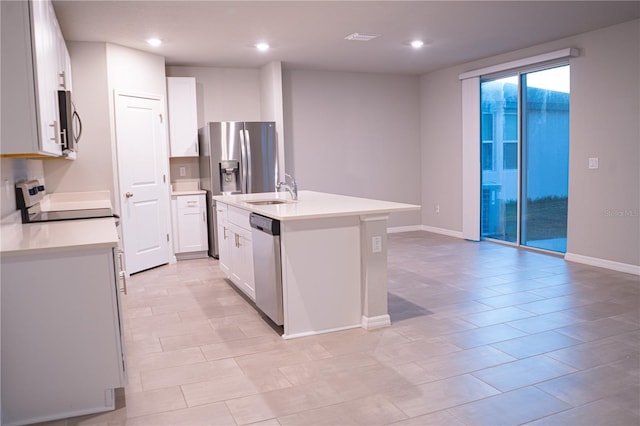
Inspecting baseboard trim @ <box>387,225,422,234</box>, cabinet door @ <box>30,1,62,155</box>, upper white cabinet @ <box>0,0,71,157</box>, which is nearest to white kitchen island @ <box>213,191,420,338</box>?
cabinet door @ <box>30,1,62,155</box>

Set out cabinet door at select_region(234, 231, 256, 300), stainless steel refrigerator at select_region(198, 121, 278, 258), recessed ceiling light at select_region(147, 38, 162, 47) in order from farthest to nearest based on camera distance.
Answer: stainless steel refrigerator at select_region(198, 121, 278, 258)
recessed ceiling light at select_region(147, 38, 162, 47)
cabinet door at select_region(234, 231, 256, 300)

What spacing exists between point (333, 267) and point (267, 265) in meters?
0.47

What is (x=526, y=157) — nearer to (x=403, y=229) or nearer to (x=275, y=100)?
(x=403, y=229)

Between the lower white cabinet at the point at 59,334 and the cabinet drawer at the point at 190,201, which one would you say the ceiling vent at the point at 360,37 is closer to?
the cabinet drawer at the point at 190,201

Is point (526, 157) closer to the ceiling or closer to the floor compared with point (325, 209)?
closer to the ceiling

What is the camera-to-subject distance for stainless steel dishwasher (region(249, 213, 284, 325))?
3.48 m

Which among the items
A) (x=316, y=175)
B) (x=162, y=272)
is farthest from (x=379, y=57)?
(x=162, y=272)

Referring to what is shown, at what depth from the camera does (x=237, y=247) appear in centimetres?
451

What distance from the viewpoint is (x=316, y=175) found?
7.54 m

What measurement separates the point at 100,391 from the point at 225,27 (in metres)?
3.51

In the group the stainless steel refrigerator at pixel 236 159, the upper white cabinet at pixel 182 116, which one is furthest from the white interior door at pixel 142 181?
the stainless steel refrigerator at pixel 236 159

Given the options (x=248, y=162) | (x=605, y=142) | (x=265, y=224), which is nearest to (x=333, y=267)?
(x=265, y=224)

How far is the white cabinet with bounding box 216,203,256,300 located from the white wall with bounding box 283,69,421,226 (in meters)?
2.52

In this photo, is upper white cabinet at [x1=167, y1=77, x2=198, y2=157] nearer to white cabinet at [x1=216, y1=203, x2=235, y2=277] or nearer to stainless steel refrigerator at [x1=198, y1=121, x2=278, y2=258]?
stainless steel refrigerator at [x1=198, y1=121, x2=278, y2=258]
